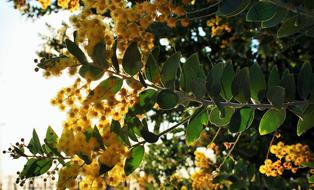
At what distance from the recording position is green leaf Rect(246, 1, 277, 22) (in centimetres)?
265

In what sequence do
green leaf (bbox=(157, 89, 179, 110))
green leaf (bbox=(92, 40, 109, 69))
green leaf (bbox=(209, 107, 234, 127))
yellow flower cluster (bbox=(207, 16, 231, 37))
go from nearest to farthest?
green leaf (bbox=(92, 40, 109, 69)) → green leaf (bbox=(157, 89, 179, 110)) → green leaf (bbox=(209, 107, 234, 127)) → yellow flower cluster (bbox=(207, 16, 231, 37))

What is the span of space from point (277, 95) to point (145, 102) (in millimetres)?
620

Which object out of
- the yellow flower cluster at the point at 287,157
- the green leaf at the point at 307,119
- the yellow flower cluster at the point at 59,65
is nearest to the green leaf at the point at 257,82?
the green leaf at the point at 307,119

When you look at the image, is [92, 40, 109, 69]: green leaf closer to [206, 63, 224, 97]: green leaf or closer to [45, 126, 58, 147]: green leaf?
[206, 63, 224, 97]: green leaf

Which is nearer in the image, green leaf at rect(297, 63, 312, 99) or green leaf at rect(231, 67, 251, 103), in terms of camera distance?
green leaf at rect(231, 67, 251, 103)

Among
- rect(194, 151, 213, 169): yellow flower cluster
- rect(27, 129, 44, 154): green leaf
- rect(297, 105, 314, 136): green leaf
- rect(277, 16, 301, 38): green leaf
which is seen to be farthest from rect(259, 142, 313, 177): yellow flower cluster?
rect(27, 129, 44, 154): green leaf

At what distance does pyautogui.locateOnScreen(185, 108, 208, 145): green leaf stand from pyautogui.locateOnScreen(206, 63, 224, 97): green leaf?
7.9 inches

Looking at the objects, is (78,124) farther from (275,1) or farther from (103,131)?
(275,1)

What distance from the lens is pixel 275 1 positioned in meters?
2.60

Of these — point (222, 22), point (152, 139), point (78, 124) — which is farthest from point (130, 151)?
point (222, 22)

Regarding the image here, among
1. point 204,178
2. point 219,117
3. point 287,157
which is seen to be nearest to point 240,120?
point 219,117

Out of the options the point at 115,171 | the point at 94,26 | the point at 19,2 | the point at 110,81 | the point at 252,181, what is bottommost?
the point at 252,181

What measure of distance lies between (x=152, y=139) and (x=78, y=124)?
1.17 ft

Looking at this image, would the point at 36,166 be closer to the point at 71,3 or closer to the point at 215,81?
the point at 71,3
